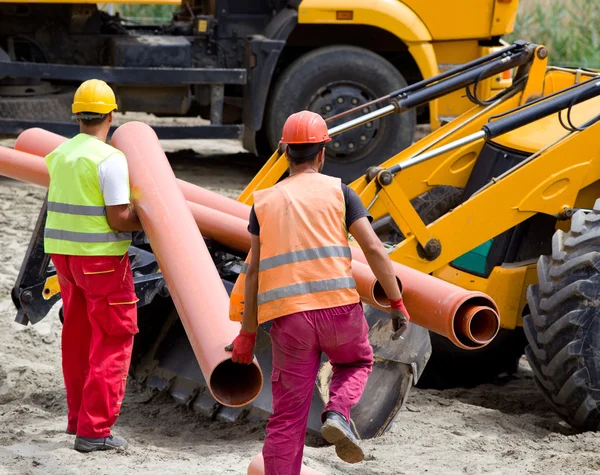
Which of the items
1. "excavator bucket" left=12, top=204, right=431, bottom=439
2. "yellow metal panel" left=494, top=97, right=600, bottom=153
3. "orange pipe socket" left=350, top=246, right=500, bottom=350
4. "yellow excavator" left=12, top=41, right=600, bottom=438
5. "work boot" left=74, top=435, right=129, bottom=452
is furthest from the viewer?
"yellow metal panel" left=494, top=97, right=600, bottom=153

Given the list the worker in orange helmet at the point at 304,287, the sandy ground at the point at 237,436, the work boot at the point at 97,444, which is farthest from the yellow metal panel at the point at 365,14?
the worker in orange helmet at the point at 304,287

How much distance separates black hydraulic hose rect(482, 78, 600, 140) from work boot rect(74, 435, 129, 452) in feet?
8.24

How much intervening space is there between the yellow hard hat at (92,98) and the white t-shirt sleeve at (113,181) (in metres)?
0.26

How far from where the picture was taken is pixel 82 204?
5125mm

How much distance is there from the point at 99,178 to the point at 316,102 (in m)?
6.42

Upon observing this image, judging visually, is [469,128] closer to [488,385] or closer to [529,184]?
[529,184]

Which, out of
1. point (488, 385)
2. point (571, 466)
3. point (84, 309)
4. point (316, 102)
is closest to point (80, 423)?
point (84, 309)

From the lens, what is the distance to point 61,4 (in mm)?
11172

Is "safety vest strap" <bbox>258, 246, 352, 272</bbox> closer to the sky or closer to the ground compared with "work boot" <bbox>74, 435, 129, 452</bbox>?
closer to the sky

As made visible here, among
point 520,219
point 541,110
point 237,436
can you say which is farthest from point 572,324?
point 237,436

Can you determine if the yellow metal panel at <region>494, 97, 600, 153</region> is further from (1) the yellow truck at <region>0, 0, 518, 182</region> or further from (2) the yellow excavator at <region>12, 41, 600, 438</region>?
(1) the yellow truck at <region>0, 0, 518, 182</region>

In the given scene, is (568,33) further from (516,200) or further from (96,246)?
(96,246)

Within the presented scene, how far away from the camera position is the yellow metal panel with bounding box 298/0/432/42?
36.6ft

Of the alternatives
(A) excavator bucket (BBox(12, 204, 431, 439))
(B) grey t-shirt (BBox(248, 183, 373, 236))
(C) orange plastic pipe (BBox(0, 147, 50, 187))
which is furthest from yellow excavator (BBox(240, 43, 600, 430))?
(B) grey t-shirt (BBox(248, 183, 373, 236))
